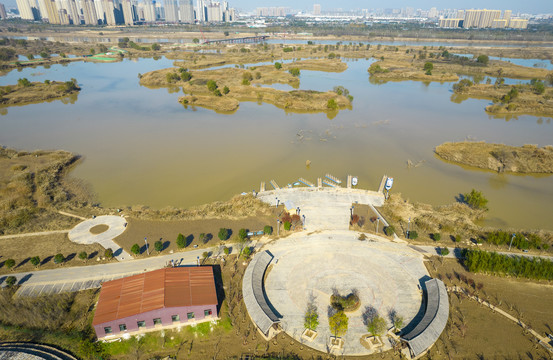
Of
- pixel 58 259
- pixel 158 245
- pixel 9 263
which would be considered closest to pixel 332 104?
pixel 158 245

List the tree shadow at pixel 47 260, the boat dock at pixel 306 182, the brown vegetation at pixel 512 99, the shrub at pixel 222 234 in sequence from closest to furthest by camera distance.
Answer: the tree shadow at pixel 47 260 < the shrub at pixel 222 234 < the boat dock at pixel 306 182 < the brown vegetation at pixel 512 99

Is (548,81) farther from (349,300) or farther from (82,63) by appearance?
(82,63)

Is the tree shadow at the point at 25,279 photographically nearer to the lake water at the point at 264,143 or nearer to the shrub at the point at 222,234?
the lake water at the point at 264,143

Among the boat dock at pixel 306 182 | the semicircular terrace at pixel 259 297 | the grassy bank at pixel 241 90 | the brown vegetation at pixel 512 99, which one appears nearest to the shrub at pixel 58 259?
the semicircular terrace at pixel 259 297

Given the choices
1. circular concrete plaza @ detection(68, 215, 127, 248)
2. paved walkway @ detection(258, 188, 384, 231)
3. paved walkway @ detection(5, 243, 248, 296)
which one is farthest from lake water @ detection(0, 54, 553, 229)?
paved walkway @ detection(5, 243, 248, 296)

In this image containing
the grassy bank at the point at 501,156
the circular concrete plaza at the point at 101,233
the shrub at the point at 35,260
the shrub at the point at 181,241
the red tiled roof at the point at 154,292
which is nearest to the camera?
the red tiled roof at the point at 154,292

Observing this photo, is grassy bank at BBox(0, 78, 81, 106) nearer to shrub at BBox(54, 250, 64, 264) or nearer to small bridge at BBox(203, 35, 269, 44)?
shrub at BBox(54, 250, 64, 264)

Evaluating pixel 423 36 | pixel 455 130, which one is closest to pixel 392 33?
pixel 423 36
